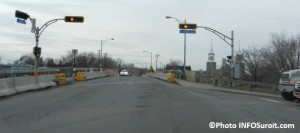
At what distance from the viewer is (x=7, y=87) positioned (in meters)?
20.2

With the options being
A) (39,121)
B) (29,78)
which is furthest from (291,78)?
(29,78)

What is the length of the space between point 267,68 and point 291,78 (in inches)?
1520

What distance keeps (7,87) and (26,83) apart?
10.3ft

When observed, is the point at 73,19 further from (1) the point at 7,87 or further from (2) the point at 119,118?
(2) the point at 119,118

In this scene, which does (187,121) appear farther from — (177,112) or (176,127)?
(177,112)

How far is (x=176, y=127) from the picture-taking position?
10.2 m

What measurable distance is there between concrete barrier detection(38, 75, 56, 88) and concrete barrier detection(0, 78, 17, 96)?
16.3 ft

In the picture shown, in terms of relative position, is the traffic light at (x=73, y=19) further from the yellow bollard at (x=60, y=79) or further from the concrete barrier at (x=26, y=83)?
the concrete barrier at (x=26, y=83)

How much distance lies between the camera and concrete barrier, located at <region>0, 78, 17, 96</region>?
1946cm

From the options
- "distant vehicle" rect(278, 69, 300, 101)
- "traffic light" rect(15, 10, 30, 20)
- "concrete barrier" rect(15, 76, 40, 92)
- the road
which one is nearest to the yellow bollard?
"concrete barrier" rect(15, 76, 40, 92)

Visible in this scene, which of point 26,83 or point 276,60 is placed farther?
point 276,60

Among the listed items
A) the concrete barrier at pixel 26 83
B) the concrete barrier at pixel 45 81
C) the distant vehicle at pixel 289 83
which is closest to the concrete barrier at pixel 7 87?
the concrete barrier at pixel 26 83

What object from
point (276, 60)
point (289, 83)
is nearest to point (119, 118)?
point (289, 83)

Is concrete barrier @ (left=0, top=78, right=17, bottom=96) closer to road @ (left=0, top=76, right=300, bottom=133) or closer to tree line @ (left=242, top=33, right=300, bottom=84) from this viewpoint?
road @ (left=0, top=76, right=300, bottom=133)
